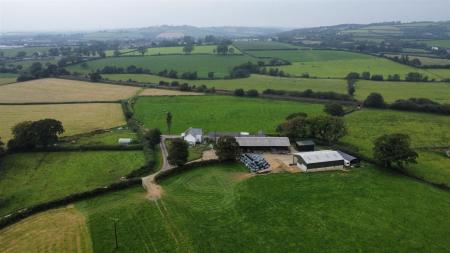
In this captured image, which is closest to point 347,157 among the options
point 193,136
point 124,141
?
point 193,136

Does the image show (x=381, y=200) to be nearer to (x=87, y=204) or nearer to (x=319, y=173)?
(x=319, y=173)

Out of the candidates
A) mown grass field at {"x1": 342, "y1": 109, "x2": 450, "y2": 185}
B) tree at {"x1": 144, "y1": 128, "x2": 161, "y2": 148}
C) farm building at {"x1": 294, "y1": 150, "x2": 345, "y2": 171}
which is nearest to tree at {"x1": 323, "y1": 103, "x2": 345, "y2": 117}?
mown grass field at {"x1": 342, "y1": 109, "x2": 450, "y2": 185}

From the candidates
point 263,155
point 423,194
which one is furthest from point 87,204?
point 423,194

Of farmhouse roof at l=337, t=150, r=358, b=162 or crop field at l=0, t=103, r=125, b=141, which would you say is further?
crop field at l=0, t=103, r=125, b=141

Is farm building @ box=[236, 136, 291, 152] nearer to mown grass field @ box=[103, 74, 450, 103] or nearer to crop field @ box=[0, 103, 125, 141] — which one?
crop field @ box=[0, 103, 125, 141]

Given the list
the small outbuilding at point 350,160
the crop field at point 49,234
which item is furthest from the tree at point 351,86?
the crop field at point 49,234

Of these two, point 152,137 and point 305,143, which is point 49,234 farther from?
point 305,143

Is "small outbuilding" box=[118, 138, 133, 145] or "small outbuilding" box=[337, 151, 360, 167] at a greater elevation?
"small outbuilding" box=[118, 138, 133, 145]
